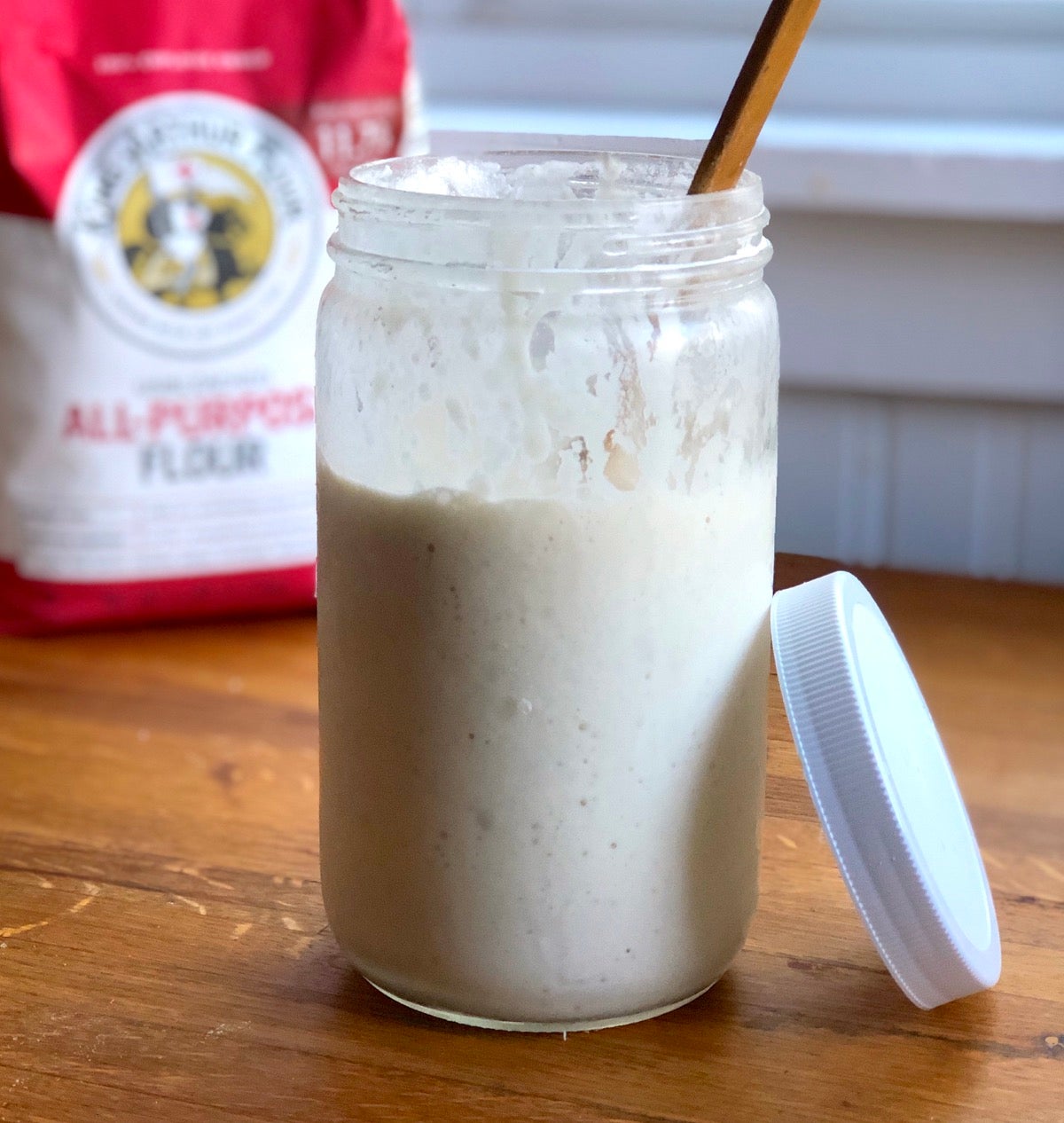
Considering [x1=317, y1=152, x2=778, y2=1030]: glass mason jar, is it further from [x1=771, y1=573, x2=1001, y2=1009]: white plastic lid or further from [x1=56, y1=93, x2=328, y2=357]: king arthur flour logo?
[x1=56, y1=93, x2=328, y2=357]: king arthur flour logo

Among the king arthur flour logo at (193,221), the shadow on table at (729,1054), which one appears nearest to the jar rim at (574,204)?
the shadow on table at (729,1054)

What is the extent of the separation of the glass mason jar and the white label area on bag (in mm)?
384

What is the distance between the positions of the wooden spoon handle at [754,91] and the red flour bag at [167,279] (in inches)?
18.5

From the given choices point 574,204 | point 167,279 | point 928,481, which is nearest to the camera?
point 574,204

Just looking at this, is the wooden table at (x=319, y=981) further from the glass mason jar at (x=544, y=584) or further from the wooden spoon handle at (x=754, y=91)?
the wooden spoon handle at (x=754, y=91)

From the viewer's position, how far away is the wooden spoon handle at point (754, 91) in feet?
1.44

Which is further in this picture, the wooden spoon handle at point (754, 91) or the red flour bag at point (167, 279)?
the red flour bag at point (167, 279)

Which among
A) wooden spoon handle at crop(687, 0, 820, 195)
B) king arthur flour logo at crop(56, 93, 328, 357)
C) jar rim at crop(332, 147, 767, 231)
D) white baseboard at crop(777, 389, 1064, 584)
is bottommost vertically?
white baseboard at crop(777, 389, 1064, 584)

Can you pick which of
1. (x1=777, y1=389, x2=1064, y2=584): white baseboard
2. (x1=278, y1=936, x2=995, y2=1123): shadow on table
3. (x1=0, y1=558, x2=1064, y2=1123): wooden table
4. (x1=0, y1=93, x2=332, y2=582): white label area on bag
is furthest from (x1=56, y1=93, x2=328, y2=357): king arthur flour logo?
(x1=278, y1=936, x2=995, y2=1123): shadow on table

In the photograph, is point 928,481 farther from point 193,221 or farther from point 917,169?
point 193,221

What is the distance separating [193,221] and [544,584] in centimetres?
50

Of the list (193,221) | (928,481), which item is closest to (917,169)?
(928,481)

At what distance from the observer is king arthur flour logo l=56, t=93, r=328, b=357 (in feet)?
2.84

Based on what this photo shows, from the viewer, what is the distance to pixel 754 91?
45 cm
